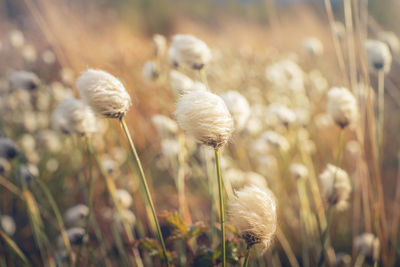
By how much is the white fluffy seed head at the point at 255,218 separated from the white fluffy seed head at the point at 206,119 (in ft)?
0.38

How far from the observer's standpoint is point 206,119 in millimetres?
532

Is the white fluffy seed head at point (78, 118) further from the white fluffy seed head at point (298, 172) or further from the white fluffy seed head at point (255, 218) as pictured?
the white fluffy seed head at point (298, 172)

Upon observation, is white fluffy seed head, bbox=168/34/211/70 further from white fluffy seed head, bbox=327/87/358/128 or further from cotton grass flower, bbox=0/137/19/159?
cotton grass flower, bbox=0/137/19/159

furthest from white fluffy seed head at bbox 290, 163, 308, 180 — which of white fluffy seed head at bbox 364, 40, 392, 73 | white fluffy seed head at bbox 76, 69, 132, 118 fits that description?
white fluffy seed head at bbox 76, 69, 132, 118

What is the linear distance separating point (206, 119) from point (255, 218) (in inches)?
7.5

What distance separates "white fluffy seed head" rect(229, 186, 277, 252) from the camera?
53 centimetres

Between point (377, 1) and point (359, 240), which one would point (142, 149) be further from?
point (377, 1)

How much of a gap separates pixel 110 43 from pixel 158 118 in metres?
4.95

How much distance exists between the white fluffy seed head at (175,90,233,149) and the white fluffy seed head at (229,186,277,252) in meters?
0.11

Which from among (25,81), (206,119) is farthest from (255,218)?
(25,81)

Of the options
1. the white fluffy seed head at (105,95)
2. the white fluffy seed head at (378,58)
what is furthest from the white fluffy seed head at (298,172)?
the white fluffy seed head at (105,95)

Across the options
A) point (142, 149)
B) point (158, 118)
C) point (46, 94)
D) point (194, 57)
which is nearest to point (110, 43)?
point (46, 94)

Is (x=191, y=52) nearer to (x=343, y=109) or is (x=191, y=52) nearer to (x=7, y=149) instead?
(x=343, y=109)

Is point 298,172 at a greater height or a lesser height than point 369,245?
greater
